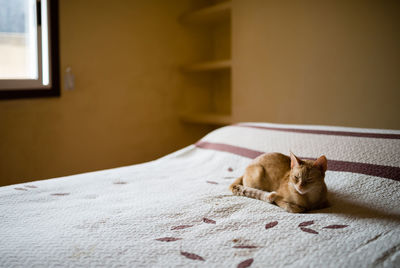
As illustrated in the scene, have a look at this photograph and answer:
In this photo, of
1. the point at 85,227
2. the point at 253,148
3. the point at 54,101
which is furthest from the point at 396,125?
the point at 54,101

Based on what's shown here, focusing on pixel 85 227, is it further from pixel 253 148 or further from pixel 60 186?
pixel 253 148

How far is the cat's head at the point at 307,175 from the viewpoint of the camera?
1.06 meters

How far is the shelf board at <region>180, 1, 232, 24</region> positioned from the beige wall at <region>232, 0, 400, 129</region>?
0.30ft

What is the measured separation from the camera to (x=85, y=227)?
0.98m

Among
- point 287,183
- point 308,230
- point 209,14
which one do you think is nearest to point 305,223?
point 308,230

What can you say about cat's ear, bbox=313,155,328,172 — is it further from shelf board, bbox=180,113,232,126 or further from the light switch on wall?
the light switch on wall

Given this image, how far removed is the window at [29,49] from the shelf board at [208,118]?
39.0 inches

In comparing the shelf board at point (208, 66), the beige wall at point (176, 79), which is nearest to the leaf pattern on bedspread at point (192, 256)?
the beige wall at point (176, 79)

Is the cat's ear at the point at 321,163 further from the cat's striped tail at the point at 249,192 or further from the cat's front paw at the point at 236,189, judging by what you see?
the cat's front paw at the point at 236,189

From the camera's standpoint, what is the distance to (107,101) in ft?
8.47

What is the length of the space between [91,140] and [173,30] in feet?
3.55

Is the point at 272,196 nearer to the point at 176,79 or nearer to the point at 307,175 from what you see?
the point at 307,175

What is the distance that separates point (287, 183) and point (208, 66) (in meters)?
1.69

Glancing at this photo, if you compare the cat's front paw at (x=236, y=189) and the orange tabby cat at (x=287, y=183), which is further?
the cat's front paw at (x=236, y=189)
